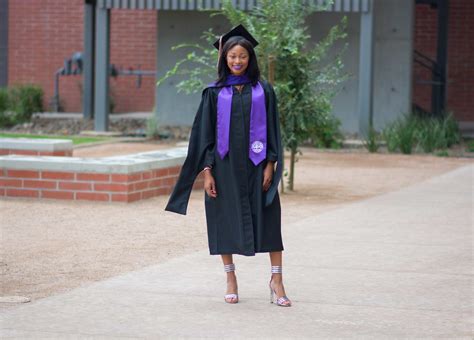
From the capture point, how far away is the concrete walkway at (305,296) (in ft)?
21.2

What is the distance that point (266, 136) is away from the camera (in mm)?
Answer: 7152

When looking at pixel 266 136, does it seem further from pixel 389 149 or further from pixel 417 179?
pixel 389 149

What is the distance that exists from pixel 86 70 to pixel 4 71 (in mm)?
4743

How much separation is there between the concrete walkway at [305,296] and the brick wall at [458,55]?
15.6 metres

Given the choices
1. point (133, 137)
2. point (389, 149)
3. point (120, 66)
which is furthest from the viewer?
point (120, 66)

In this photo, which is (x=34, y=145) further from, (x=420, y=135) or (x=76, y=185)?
(x=420, y=135)

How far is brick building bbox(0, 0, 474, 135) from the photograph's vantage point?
85.0ft

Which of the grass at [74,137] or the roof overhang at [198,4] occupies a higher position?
the roof overhang at [198,4]

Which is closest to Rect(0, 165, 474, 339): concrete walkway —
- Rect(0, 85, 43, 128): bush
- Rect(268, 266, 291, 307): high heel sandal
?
Rect(268, 266, 291, 307): high heel sandal

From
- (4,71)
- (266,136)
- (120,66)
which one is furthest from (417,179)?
(4,71)

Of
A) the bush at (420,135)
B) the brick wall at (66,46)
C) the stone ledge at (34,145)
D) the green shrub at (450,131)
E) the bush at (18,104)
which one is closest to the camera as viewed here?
the stone ledge at (34,145)

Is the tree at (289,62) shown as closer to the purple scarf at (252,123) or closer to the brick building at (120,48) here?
the purple scarf at (252,123)

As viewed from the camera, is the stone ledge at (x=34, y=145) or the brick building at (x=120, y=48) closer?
the stone ledge at (x=34, y=145)

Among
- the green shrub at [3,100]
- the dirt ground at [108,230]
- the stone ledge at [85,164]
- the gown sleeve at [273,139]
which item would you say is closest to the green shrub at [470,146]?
the dirt ground at [108,230]
